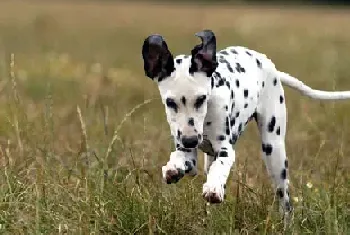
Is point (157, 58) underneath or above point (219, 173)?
above

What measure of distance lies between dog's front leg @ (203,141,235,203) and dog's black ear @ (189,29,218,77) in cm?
48

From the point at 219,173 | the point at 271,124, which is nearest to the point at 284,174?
the point at 271,124

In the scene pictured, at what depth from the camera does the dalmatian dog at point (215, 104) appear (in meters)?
4.53

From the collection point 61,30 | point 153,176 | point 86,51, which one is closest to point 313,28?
point 61,30

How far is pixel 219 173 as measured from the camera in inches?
183

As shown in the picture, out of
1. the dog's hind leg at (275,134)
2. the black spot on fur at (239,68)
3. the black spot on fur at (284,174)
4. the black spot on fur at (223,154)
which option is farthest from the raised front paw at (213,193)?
the black spot on fur at (284,174)

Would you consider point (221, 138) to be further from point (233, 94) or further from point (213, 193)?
point (213, 193)

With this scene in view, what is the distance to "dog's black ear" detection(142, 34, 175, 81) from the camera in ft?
15.0

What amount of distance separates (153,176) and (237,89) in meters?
1.09

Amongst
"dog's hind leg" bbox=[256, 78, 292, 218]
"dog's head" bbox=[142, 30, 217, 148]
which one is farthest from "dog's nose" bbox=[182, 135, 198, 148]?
"dog's hind leg" bbox=[256, 78, 292, 218]

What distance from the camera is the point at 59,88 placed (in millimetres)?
11789

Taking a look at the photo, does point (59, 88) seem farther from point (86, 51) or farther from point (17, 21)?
point (17, 21)

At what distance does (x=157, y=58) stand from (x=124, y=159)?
188 cm

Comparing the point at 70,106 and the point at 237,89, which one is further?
the point at 70,106
